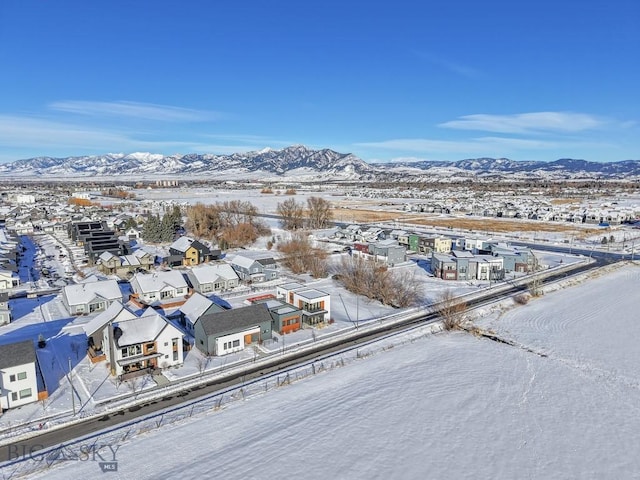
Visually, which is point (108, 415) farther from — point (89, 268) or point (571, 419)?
point (89, 268)

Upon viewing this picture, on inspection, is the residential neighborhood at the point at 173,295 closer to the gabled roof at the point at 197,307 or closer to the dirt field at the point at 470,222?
the gabled roof at the point at 197,307

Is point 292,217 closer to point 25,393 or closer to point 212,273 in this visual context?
point 212,273

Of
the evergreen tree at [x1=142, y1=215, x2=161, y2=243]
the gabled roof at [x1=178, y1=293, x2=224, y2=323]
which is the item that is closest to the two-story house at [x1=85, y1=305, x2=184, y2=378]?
the gabled roof at [x1=178, y1=293, x2=224, y2=323]

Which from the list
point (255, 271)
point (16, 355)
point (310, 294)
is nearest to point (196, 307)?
point (310, 294)

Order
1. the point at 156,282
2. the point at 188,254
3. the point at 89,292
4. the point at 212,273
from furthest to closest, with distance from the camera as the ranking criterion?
the point at 188,254
the point at 212,273
the point at 156,282
the point at 89,292

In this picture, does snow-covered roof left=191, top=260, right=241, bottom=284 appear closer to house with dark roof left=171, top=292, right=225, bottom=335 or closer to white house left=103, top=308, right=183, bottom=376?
house with dark roof left=171, top=292, right=225, bottom=335
